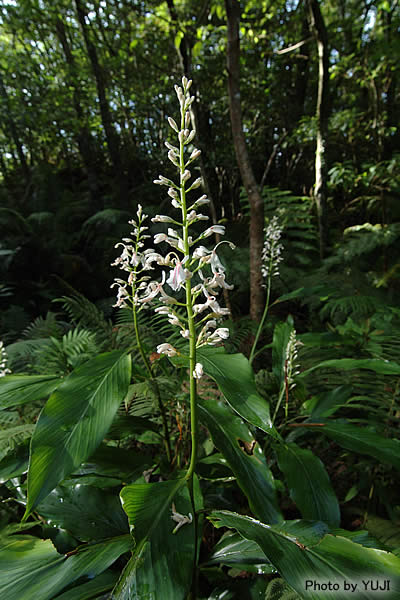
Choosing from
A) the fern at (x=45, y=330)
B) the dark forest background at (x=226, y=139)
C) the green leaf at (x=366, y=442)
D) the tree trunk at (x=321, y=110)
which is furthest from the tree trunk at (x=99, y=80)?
the green leaf at (x=366, y=442)

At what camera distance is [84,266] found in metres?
5.39

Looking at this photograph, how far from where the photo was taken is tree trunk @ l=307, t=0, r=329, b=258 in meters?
3.83

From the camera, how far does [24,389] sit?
1.06 meters

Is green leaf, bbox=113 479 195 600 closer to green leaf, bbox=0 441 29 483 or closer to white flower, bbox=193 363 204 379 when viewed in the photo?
white flower, bbox=193 363 204 379

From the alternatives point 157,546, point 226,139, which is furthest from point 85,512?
point 226,139

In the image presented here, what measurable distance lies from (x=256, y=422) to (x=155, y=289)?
477mm

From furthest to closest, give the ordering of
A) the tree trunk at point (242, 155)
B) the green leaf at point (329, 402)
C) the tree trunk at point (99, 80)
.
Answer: the tree trunk at point (99, 80) → the tree trunk at point (242, 155) → the green leaf at point (329, 402)

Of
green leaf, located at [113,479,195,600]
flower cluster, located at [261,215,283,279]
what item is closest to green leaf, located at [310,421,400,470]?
green leaf, located at [113,479,195,600]

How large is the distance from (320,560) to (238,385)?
44 cm

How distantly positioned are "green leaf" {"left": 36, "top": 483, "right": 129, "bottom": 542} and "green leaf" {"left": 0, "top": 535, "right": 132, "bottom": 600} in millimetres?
83

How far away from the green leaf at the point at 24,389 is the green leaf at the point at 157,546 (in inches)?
18.3

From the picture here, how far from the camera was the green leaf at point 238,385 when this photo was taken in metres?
0.81

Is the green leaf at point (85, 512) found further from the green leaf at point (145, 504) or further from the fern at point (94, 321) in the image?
the fern at point (94, 321)

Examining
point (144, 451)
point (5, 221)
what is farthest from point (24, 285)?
point (144, 451)
